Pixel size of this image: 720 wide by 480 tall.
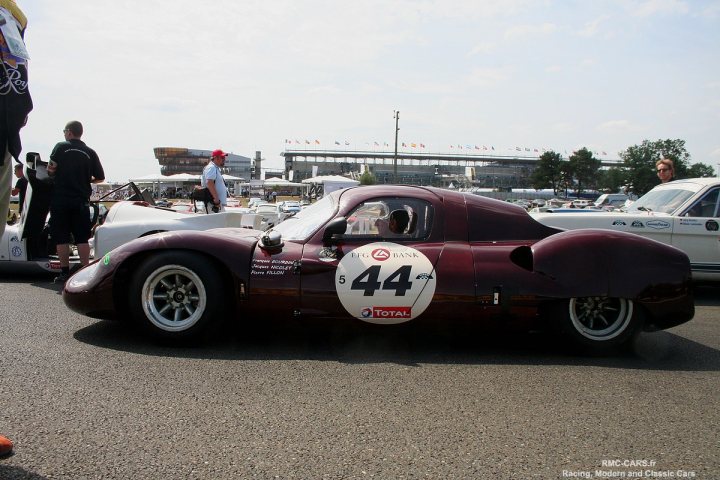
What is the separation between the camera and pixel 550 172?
96.2m

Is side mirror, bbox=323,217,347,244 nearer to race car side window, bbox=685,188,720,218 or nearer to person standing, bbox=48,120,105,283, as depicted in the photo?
person standing, bbox=48,120,105,283

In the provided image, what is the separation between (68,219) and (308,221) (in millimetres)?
3239

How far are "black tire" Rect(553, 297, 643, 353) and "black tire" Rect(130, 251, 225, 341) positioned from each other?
7.87 feet

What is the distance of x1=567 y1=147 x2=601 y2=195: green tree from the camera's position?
9506cm

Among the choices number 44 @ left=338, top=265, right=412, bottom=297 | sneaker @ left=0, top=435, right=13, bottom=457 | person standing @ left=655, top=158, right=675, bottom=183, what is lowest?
sneaker @ left=0, top=435, right=13, bottom=457

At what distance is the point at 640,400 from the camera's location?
3238mm

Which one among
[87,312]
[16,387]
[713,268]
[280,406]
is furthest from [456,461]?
[713,268]

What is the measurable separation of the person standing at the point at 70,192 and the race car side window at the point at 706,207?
270 inches

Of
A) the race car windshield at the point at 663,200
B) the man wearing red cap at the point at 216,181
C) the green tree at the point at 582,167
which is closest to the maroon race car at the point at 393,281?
the race car windshield at the point at 663,200

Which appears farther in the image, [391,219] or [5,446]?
[391,219]

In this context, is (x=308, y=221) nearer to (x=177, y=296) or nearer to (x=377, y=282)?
(x=377, y=282)

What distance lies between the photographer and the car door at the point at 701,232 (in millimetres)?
6852

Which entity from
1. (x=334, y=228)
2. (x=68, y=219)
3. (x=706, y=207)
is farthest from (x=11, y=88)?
(x=706, y=207)

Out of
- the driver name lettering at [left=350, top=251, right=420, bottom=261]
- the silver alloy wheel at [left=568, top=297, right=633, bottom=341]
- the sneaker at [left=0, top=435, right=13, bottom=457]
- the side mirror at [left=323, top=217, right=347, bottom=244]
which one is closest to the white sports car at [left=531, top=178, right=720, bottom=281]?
the silver alloy wheel at [left=568, top=297, right=633, bottom=341]
